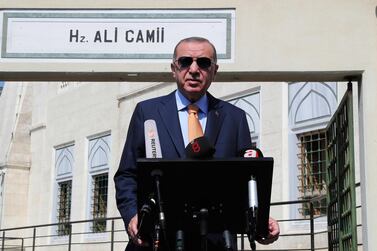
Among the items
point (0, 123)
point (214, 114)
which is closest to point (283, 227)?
point (214, 114)

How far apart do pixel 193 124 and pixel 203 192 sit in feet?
1.64

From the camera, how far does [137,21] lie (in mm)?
6398

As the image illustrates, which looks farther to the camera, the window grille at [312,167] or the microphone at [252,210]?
the window grille at [312,167]

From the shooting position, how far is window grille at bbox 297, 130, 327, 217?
43.9 ft

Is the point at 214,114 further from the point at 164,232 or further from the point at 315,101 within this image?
the point at 315,101

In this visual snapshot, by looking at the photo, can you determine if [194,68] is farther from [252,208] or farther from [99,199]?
[99,199]

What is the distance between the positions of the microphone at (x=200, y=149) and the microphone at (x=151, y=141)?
0.33 m

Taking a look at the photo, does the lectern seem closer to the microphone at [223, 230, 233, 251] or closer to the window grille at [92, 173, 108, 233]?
the microphone at [223, 230, 233, 251]

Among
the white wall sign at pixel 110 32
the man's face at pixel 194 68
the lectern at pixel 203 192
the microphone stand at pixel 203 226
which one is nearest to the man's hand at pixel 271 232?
the lectern at pixel 203 192

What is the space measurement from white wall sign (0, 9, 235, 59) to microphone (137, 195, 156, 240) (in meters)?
2.94

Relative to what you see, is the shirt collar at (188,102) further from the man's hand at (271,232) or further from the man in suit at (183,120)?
the man's hand at (271,232)

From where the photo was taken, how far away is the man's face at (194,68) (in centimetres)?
386

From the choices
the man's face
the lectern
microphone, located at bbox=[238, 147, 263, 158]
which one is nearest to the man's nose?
the man's face

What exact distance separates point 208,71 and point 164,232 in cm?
88
